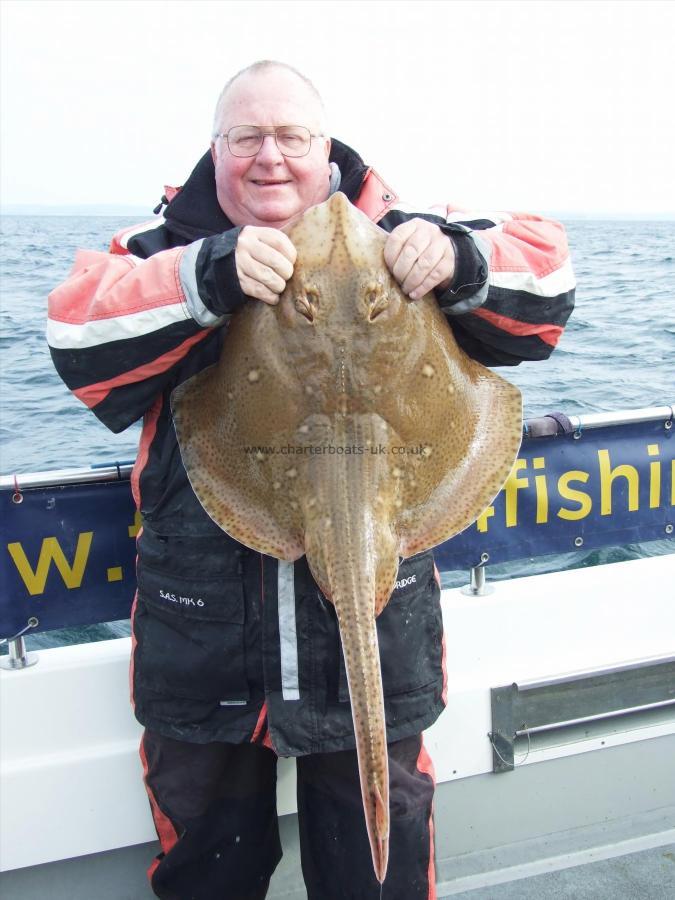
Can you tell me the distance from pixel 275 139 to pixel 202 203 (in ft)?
1.04

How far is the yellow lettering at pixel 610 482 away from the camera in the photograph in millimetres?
3619

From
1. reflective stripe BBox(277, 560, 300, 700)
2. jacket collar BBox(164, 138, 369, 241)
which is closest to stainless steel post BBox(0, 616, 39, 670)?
reflective stripe BBox(277, 560, 300, 700)

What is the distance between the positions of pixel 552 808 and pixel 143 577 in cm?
206

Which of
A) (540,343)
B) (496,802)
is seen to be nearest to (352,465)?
(540,343)

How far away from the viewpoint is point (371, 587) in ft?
6.66

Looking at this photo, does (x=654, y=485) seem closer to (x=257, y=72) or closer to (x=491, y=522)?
Answer: (x=491, y=522)

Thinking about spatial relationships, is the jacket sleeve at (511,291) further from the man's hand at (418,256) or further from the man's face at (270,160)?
the man's face at (270,160)

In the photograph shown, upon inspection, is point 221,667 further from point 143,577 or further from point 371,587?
point 371,587

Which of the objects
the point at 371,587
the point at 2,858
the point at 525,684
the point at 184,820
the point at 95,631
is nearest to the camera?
the point at 371,587

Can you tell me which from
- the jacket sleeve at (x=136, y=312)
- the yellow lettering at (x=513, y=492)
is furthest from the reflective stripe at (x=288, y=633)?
the yellow lettering at (x=513, y=492)

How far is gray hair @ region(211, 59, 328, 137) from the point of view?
8.31 ft

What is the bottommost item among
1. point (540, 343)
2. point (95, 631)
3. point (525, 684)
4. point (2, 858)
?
point (95, 631)

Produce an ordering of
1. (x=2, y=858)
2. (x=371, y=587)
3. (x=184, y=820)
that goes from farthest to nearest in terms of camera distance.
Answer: (x=2, y=858) → (x=184, y=820) → (x=371, y=587)

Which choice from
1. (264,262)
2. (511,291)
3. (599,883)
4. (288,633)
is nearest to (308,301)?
(264,262)
